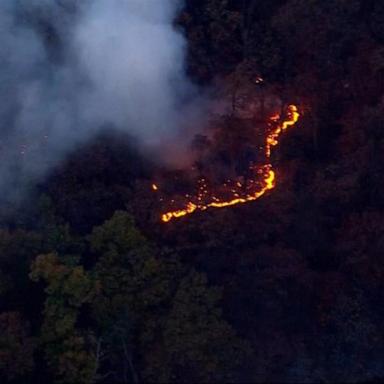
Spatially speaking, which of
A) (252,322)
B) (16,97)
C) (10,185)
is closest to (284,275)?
(252,322)

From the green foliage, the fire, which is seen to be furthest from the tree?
the fire

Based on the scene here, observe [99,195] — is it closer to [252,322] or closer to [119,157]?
[119,157]

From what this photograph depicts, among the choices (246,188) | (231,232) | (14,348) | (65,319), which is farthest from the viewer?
(246,188)

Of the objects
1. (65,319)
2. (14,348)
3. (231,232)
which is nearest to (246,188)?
(231,232)

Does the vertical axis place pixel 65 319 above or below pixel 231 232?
below

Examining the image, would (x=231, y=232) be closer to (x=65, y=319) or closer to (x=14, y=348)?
(x=65, y=319)

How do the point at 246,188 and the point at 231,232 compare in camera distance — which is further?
the point at 246,188
